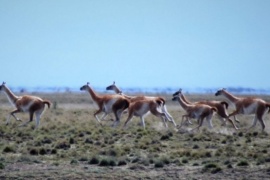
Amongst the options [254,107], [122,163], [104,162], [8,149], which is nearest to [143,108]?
[254,107]

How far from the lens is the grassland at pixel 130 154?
639 inches

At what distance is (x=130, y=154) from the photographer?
1944cm

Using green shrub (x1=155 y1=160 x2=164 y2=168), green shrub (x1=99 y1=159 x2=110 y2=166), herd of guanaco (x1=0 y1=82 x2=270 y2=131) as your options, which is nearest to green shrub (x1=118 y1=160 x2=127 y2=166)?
green shrub (x1=99 y1=159 x2=110 y2=166)

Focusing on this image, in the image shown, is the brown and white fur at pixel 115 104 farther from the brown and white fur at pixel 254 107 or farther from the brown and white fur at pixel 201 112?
the brown and white fur at pixel 254 107

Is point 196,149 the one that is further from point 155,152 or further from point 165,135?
point 165,135

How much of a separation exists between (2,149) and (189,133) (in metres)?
9.33

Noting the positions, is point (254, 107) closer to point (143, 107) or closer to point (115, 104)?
point (143, 107)

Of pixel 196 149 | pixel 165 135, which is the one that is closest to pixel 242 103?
pixel 165 135

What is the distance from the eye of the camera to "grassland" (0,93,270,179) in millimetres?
16219

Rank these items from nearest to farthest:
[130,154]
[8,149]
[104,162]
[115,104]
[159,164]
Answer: [159,164] < [104,162] < [130,154] < [8,149] < [115,104]

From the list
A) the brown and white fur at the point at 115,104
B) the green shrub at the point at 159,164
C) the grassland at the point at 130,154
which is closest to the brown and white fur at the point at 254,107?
the grassland at the point at 130,154

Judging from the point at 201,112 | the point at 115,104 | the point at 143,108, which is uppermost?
the point at 115,104

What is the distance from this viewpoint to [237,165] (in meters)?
17.3

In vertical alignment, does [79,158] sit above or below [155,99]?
below
